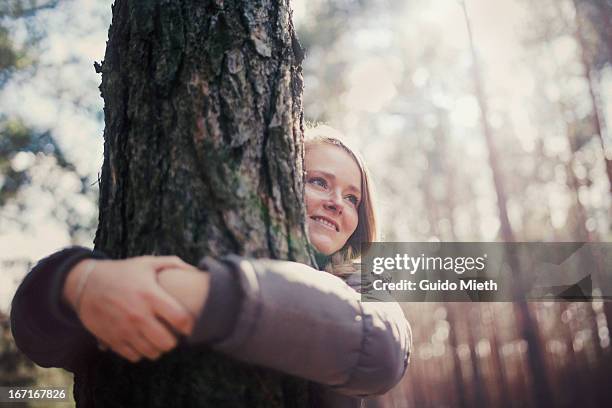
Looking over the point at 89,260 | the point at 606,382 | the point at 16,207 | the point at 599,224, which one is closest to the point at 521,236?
the point at 599,224

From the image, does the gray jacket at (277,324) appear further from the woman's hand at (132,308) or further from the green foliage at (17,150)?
the green foliage at (17,150)

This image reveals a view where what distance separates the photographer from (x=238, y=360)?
118cm

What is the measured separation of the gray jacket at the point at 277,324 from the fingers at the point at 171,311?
3 cm

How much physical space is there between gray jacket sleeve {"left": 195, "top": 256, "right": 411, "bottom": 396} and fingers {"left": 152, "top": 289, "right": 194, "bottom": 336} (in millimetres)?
78

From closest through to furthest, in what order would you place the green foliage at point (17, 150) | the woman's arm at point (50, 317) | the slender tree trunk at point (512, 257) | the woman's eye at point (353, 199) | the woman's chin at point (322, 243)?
the woman's arm at point (50, 317) → the woman's chin at point (322, 243) → the woman's eye at point (353, 199) → the green foliage at point (17, 150) → the slender tree trunk at point (512, 257)

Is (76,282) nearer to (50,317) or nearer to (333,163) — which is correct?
(50,317)

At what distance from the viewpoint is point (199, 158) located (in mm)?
1331

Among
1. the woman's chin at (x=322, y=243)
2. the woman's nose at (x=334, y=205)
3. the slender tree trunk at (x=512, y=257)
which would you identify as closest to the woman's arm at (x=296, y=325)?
the woman's chin at (x=322, y=243)

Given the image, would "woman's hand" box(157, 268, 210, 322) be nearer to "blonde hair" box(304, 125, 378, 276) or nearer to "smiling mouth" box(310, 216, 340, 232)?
"smiling mouth" box(310, 216, 340, 232)

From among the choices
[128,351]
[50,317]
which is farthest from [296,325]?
[50,317]

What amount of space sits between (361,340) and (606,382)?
64.4 feet

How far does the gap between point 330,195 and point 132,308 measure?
1.23 meters

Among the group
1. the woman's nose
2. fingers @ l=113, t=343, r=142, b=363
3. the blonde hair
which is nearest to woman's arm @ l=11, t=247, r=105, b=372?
fingers @ l=113, t=343, r=142, b=363

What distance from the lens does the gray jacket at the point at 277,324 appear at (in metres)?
1.02
